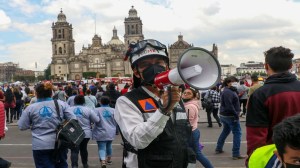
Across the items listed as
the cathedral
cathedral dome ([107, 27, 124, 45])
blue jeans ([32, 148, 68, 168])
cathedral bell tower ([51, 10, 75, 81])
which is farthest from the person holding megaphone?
cathedral dome ([107, 27, 124, 45])

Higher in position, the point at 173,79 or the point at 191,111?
the point at 173,79

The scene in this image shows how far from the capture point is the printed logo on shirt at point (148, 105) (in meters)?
2.67

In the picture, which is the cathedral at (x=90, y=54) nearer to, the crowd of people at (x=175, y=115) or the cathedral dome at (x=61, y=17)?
the cathedral dome at (x=61, y=17)

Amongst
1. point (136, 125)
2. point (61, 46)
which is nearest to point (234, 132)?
point (136, 125)

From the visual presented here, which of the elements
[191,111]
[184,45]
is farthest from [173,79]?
[184,45]

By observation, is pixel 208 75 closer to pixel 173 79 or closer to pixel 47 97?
pixel 173 79

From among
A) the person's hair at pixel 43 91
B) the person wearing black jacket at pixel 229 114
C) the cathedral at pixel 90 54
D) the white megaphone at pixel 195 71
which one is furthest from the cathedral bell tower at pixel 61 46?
the white megaphone at pixel 195 71

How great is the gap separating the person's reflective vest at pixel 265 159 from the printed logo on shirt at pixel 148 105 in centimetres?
77

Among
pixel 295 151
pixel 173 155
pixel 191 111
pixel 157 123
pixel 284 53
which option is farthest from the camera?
pixel 191 111

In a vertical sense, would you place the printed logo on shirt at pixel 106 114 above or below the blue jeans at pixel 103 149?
above

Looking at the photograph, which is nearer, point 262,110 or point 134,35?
point 262,110

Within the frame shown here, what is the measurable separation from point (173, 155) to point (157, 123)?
326 millimetres

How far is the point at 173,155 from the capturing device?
263 cm

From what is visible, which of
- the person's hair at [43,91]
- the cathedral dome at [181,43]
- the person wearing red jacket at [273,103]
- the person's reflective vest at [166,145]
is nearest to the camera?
the person's reflective vest at [166,145]
